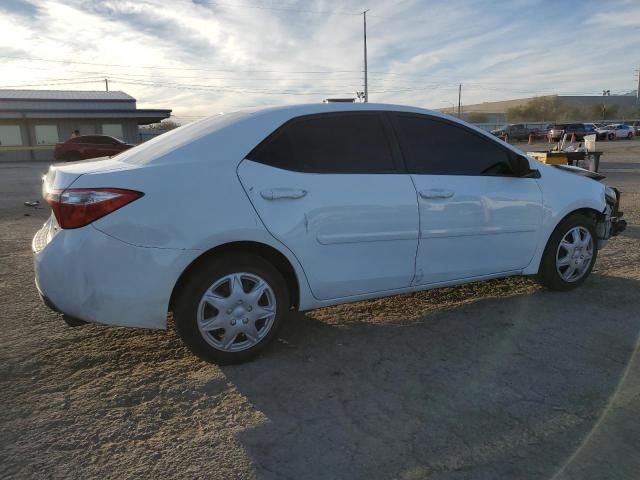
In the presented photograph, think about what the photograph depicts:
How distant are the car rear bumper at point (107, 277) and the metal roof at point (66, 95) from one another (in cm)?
4171

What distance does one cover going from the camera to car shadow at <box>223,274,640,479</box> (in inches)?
97.2

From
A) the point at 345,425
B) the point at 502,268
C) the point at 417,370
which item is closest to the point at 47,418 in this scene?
the point at 345,425

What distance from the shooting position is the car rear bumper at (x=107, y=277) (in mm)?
3012

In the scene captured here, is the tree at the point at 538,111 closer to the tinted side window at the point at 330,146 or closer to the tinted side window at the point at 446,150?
the tinted side window at the point at 446,150

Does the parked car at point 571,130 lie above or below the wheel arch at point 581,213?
above

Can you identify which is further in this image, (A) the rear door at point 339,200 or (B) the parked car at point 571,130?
(B) the parked car at point 571,130

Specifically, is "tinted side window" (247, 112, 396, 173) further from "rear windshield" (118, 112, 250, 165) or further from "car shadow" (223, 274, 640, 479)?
"car shadow" (223, 274, 640, 479)

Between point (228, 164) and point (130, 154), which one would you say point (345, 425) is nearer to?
point (228, 164)

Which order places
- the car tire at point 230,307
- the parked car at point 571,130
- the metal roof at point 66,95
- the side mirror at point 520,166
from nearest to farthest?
1. the car tire at point 230,307
2. the side mirror at point 520,166
3. the metal roof at point 66,95
4. the parked car at point 571,130

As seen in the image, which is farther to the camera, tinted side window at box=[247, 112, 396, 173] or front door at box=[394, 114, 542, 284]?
front door at box=[394, 114, 542, 284]

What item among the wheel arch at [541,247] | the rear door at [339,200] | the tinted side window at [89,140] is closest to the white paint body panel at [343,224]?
the rear door at [339,200]

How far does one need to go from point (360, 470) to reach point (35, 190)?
14339mm

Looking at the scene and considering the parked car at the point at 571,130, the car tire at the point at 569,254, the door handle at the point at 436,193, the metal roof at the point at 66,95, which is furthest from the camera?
the parked car at the point at 571,130

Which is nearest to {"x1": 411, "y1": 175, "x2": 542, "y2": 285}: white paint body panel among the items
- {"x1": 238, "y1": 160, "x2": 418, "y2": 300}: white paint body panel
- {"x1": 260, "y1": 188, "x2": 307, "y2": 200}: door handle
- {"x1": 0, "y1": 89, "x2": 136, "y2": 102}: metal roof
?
{"x1": 238, "y1": 160, "x2": 418, "y2": 300}: white paint body panel
